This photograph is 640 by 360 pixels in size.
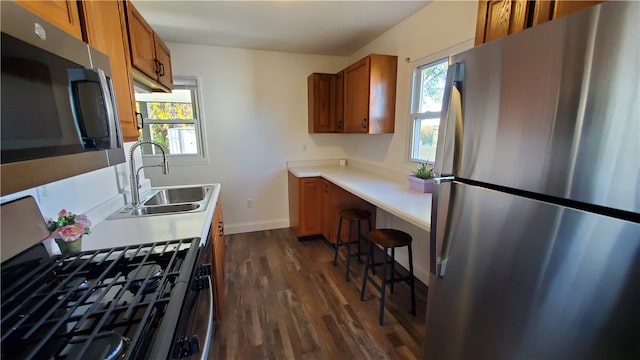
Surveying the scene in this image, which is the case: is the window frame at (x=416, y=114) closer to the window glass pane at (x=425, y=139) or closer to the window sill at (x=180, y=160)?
the window glass pane at (x=425, y=139)

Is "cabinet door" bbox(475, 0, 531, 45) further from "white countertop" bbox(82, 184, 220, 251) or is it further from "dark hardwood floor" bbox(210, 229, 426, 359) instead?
"dark hardwood floor" bbox(210, 229, 426, 359)

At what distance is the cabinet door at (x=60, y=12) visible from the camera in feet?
2.30

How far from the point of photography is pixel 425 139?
2516mm

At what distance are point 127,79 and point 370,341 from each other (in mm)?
2239

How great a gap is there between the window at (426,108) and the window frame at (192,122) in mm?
2598

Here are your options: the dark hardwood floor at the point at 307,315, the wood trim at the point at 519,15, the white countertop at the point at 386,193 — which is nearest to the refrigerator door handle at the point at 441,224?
the white countertop at the point at 386,193

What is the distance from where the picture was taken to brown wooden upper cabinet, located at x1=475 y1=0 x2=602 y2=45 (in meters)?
0.86

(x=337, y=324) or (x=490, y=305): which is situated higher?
(x=490, y=305)

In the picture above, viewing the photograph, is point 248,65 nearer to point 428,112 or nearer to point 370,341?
point 428,112

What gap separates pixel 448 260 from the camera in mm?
1137

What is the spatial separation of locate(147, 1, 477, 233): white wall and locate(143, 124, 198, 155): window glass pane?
0.67 ft

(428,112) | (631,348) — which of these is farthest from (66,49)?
(428,112)

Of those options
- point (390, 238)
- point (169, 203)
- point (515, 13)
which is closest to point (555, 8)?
point (515, 13)

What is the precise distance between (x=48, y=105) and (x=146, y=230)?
88 cm
